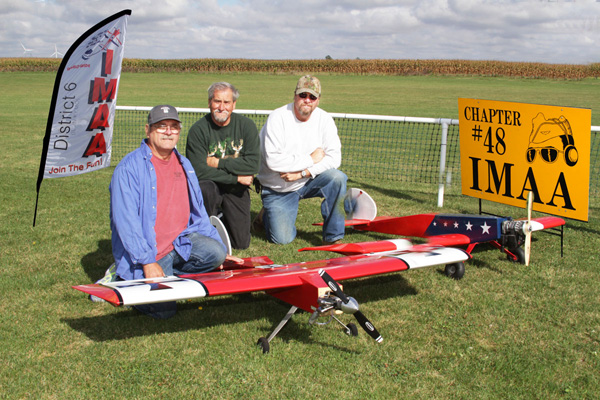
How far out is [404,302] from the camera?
5023mm

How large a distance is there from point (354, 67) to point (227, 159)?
61.2 metres

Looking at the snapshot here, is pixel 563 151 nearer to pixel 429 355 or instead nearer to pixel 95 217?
pixel 429 355

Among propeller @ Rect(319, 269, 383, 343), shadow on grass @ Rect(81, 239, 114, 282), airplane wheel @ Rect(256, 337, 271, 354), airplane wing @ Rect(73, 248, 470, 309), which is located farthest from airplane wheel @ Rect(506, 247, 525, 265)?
shadow on grass @ Rect(81, 239, 114, 282)

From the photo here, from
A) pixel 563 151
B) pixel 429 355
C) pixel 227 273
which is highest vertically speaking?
pixel 563 151

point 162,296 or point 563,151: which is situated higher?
point 563,151

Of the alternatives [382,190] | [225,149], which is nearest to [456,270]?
[225,149]

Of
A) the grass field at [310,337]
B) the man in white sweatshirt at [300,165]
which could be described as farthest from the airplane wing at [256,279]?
the man in white sweatshirt at [300,165]

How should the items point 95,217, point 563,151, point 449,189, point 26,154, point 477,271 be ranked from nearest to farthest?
point 477,271, point 563,151, point 95,217, point 449,189, point 26,154

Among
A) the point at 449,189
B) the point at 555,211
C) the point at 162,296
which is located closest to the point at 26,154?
the point at 449,189

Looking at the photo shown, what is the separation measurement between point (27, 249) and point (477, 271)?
519cm

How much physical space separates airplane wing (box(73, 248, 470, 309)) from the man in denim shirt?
0.31 metres

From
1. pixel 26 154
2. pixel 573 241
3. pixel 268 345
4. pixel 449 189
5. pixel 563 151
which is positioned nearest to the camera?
pixel 268 345

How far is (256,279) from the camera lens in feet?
13.6

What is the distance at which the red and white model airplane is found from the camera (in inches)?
143
